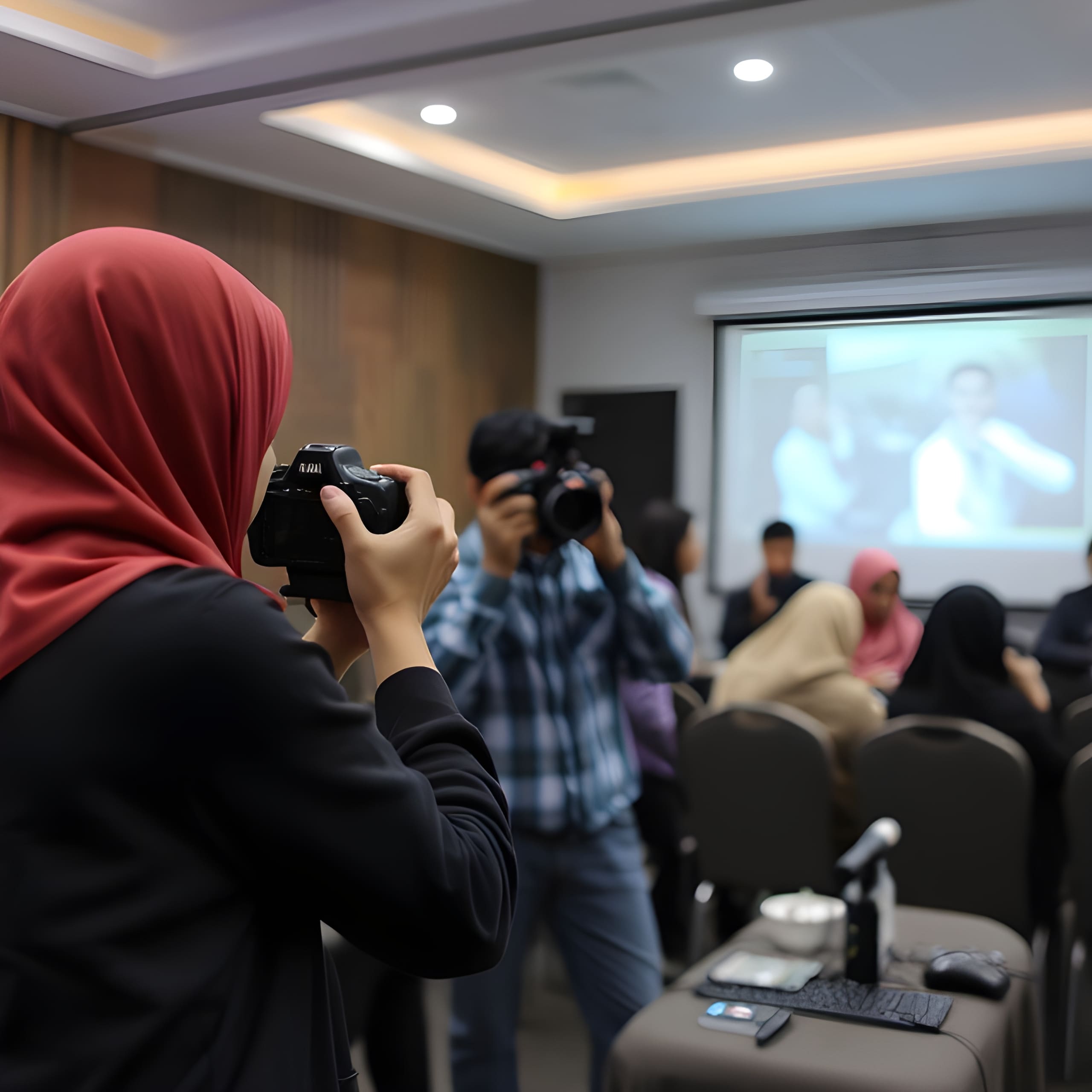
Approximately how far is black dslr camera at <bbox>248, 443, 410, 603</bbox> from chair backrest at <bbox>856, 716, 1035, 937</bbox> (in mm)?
1836

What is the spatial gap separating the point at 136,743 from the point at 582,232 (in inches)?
65.5

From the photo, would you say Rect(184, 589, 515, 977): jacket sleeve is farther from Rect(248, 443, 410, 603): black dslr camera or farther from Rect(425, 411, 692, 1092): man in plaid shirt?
Rect(425, 411, 692, 1092): man in plaid shirt

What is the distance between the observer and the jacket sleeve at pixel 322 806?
0.56m

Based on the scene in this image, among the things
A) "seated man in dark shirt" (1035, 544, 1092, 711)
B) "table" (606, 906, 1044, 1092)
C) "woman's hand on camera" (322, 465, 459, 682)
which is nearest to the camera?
"woman's hand on camera" (322, 465, 459, 682)

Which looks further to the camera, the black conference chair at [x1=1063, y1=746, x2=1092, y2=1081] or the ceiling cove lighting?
the black conference chair at [x1=1063, y1=746, x2=1092, y2=1081]

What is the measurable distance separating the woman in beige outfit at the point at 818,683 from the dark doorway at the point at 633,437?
50cm

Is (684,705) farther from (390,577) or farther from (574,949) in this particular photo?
(390,577)

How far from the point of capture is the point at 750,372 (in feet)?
5.87

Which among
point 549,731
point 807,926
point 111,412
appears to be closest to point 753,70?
point 549,731

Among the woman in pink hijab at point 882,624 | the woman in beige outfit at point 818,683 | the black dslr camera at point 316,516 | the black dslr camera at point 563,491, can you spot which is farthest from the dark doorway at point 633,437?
the black dslr camera at point 316,516

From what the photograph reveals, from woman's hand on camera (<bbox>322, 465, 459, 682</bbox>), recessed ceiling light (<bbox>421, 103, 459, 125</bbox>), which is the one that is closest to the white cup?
woman's hand on camera (<bbox>322, 465, 459, 682</bbox>)

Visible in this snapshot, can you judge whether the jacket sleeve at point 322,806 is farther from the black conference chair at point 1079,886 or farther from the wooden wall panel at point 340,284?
the black conference chair at point 1079,886

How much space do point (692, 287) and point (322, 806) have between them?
1405 mm

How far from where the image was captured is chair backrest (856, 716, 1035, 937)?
88.0 inches
